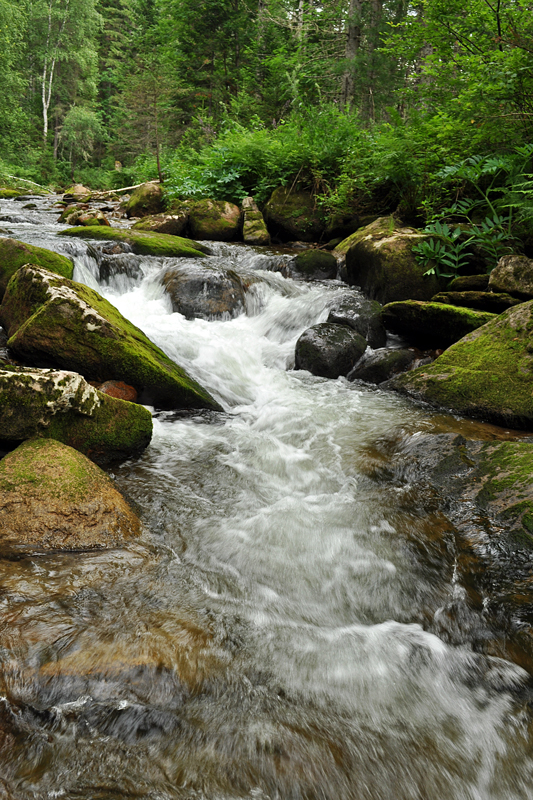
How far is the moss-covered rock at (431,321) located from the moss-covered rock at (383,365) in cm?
40

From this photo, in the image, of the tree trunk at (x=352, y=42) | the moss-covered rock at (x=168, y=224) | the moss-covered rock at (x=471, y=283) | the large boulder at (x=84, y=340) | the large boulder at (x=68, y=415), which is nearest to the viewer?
the large boulder at (x=68, y=415)

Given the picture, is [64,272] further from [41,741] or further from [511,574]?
[511,574]

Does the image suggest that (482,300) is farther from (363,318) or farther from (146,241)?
(146,241)

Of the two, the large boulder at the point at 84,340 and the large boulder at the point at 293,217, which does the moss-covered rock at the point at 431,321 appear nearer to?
the large boulder at the point at 84,340

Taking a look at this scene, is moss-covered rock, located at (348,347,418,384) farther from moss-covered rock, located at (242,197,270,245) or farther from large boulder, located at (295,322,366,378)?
moss-covered rock, located at (242,197,270,245)

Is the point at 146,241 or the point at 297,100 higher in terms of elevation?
the point at 297,100

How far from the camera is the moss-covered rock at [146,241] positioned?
923 cm

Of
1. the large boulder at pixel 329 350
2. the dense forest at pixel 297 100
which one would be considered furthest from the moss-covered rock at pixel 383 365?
the dense forest at pixel 297 100

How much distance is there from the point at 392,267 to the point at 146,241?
17.0ft

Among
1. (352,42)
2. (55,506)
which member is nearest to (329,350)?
(55,506)

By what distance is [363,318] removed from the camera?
7.16m

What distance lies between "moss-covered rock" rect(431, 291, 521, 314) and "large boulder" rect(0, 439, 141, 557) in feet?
19.0

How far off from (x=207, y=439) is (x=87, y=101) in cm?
3822

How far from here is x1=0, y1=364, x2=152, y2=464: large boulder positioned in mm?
3166
